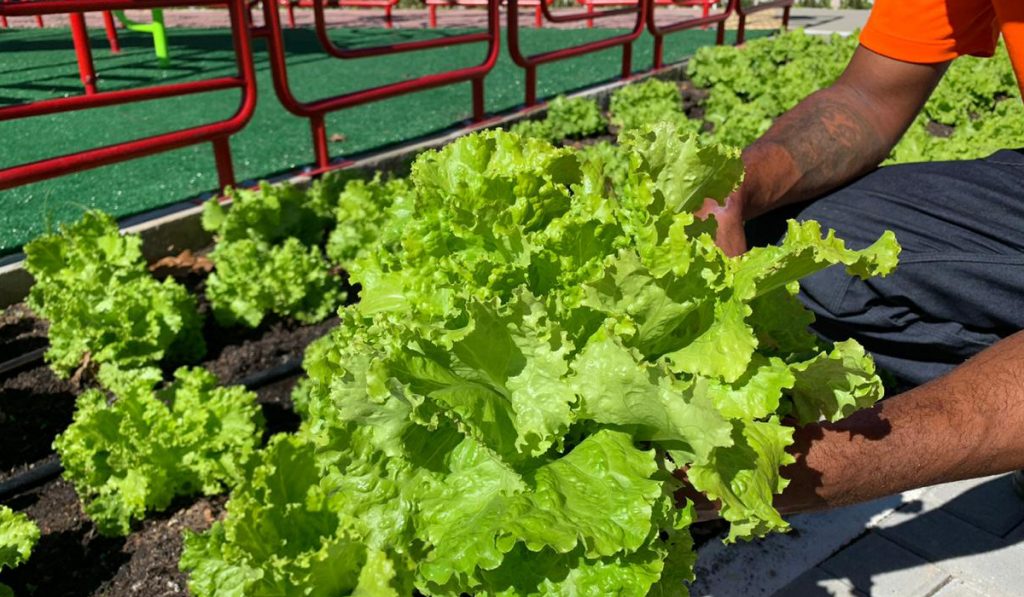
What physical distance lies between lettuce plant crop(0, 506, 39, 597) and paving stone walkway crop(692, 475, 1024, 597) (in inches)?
90.1

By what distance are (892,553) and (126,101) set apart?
15.3 feet

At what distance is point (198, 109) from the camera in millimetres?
10242

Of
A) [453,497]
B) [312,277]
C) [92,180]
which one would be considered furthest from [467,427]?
[92,180]

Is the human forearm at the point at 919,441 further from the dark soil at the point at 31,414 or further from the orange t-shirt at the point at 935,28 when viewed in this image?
the dark soil at the point at 31,414

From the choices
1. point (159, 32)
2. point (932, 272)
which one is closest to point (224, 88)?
point (932, 272)

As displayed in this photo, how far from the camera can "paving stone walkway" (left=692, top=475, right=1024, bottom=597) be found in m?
3.05

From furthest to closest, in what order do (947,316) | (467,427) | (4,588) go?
(947,316)
(4,588)
(467,427)

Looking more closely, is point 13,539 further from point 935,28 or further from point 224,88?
point 935,28

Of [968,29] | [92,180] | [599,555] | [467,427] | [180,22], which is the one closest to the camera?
[599,555]

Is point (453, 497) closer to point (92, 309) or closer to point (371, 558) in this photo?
point (371, 558)

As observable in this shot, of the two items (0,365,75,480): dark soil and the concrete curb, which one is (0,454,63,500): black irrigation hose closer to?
(0,365,75,480): dark soil

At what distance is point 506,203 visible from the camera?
193 cm

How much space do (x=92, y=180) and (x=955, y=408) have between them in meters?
6.85

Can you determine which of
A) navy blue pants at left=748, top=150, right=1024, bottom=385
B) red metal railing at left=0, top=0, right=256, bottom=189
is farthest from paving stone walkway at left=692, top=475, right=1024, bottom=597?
red metal railing at left=0, top=0, right=256, bottom=189
